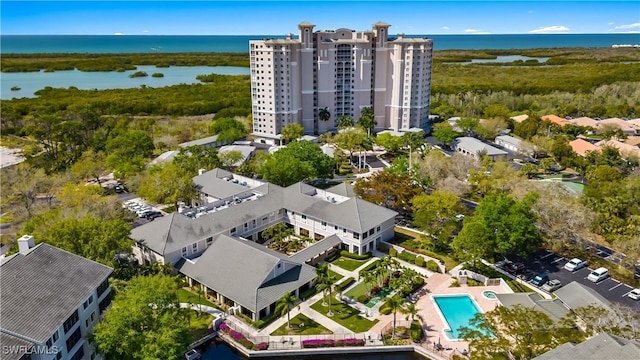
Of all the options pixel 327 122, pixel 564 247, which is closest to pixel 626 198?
pixel 564 247

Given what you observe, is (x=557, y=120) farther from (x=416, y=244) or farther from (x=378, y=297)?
(x=378, y=297)

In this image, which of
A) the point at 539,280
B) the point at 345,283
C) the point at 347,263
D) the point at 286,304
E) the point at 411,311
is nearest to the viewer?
the point at 411,311

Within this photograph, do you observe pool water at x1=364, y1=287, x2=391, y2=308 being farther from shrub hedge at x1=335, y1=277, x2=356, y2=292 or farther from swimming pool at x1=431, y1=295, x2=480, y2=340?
swimming pool at x1=431, y1=295, x2=480, y2=340

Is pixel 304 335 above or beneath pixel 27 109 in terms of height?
beneath

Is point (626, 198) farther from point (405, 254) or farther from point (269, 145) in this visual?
point (269, 145)

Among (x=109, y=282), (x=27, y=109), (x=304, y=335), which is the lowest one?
(x=304, y=335)

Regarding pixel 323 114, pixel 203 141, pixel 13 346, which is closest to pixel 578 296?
pixel 13 346

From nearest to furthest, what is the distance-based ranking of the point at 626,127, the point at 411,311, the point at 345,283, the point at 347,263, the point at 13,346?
the point at 13,346
the point at 411,311
the point at 345,283
the point at 347,263
the point at 626,127
